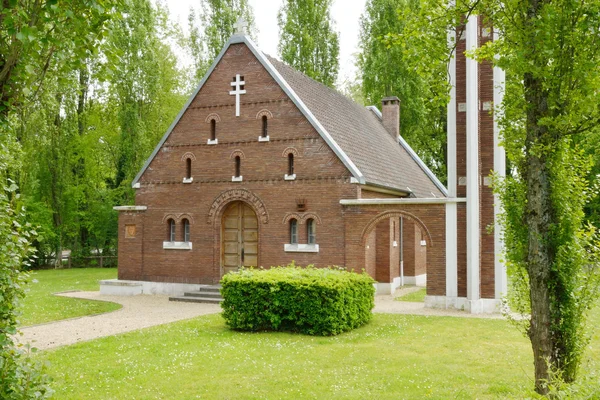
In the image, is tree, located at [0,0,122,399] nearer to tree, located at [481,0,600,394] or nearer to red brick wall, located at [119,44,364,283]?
tree, located at [481,0,600,394]

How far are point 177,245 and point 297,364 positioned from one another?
14.1 metres

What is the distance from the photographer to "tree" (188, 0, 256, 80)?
40750mm

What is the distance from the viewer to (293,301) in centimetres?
1463

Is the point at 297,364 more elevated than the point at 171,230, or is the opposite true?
the point at 171,230

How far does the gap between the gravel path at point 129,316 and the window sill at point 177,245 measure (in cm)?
199

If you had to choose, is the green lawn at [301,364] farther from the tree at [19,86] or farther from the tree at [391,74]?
the tree at [391,74]

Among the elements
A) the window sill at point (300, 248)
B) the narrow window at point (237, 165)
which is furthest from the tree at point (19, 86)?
the narrow window at point (237, 165)

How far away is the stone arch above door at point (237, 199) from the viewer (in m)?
23.1

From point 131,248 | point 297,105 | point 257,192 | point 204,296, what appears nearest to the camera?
point 204,296

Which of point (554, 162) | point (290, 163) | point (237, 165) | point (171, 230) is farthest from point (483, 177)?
point (171, 230)

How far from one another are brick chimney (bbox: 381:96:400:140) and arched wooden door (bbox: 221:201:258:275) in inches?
526

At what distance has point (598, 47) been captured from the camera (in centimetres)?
739

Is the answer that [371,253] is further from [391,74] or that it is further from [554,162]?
[391,74]

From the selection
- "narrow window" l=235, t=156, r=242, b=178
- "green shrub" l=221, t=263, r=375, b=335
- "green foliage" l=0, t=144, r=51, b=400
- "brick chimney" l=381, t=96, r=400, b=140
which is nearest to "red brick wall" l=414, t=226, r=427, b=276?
"brick chimney" l=381, t=96, r=400, b=140
